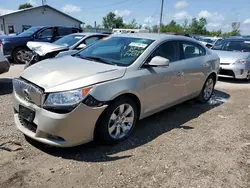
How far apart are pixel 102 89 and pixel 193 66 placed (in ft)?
7.90

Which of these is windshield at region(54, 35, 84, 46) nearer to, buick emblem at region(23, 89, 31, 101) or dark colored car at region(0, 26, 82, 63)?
dark colored car at region(0, 26, 82, 63)

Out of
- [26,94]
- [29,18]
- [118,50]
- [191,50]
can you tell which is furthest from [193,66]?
[29,18]

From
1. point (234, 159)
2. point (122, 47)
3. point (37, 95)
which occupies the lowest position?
point (234, 159)

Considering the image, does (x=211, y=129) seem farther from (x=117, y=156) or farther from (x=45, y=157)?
(x=45, y=157)

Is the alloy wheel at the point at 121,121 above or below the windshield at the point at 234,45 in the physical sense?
below

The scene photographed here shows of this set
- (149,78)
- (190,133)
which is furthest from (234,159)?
(149,78)

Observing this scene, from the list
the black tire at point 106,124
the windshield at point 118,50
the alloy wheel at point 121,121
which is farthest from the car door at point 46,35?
the black tire at point 106,124

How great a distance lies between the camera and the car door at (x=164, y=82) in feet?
12.1

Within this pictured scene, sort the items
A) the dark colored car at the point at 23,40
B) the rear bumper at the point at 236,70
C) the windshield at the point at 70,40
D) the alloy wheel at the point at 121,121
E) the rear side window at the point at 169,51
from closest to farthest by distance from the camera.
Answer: the alloy wheel at the point at 121,121, the rear side window at the point at 169,51, the rear bumper at the point at 236,70, the windshield at the point at 70,40, the dark colored car at the point at 23,40

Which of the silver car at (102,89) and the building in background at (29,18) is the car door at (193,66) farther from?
the building in background at (29,18)

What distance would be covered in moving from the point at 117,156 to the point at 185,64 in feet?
7.47

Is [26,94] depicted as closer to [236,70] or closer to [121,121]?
[121,121]

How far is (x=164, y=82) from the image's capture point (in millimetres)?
3971

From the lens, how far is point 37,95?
9.57 feet
